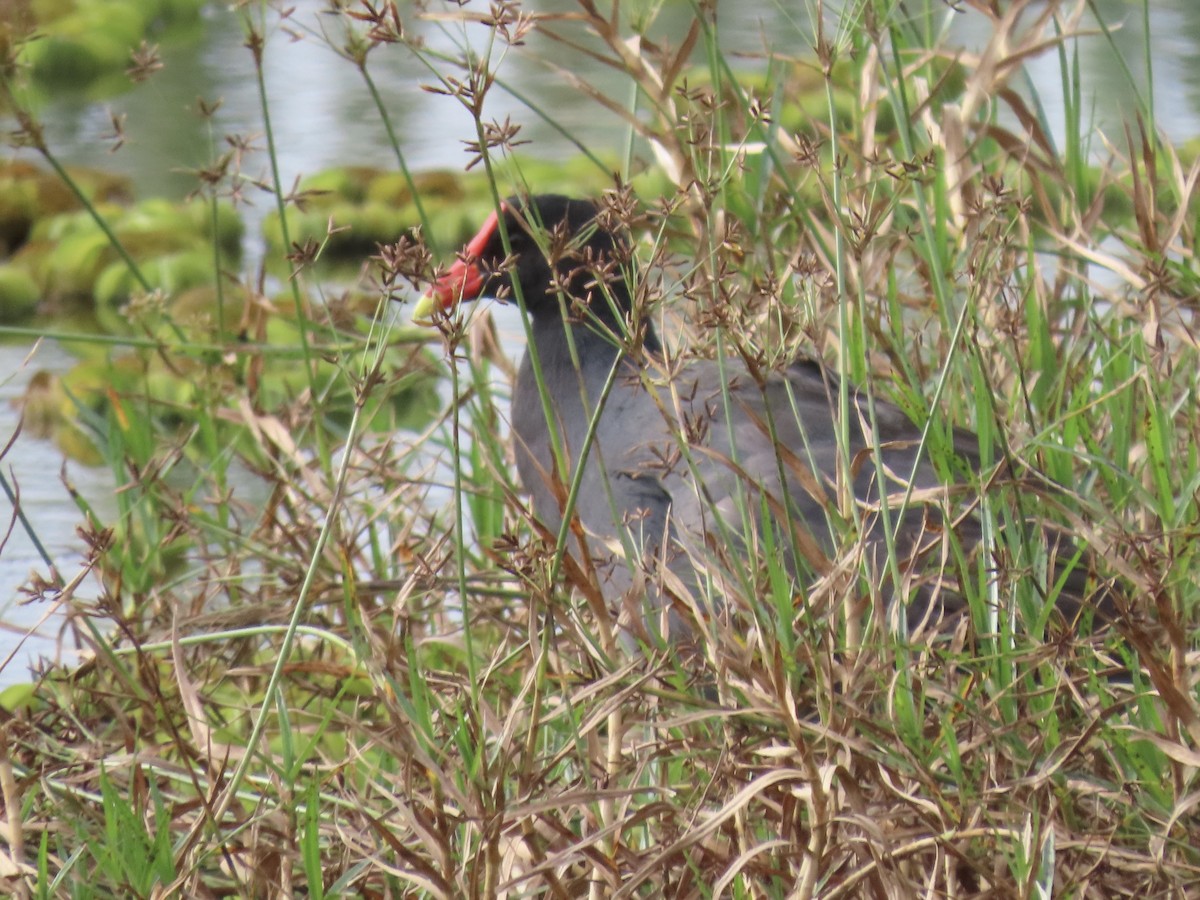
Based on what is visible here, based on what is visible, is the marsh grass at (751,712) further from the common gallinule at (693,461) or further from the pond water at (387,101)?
the pond water at (387,101)

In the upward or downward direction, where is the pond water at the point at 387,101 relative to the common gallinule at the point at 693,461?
downward

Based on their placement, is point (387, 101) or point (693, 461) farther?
point (387, 101)

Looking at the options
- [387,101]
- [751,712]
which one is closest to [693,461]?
[751,712]

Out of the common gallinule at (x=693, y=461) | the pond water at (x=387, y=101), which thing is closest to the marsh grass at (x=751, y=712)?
the common gallinule at (x=693, y=461)

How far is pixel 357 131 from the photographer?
418 cm

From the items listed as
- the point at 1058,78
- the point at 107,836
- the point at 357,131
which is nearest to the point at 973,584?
the point at 107,836

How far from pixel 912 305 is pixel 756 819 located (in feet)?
2.77

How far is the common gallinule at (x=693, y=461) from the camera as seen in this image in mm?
1124

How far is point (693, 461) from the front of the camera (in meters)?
1.13

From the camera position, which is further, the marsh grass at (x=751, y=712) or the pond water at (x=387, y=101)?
the pond water at (x=387, y=101)

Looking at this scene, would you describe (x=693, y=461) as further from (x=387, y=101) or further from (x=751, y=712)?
(x=387, y=101)

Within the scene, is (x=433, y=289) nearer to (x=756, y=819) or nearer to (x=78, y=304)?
(x=756, y=819)

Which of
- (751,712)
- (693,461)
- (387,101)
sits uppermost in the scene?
(693,461)

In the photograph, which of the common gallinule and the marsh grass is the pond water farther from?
the marsh grass
